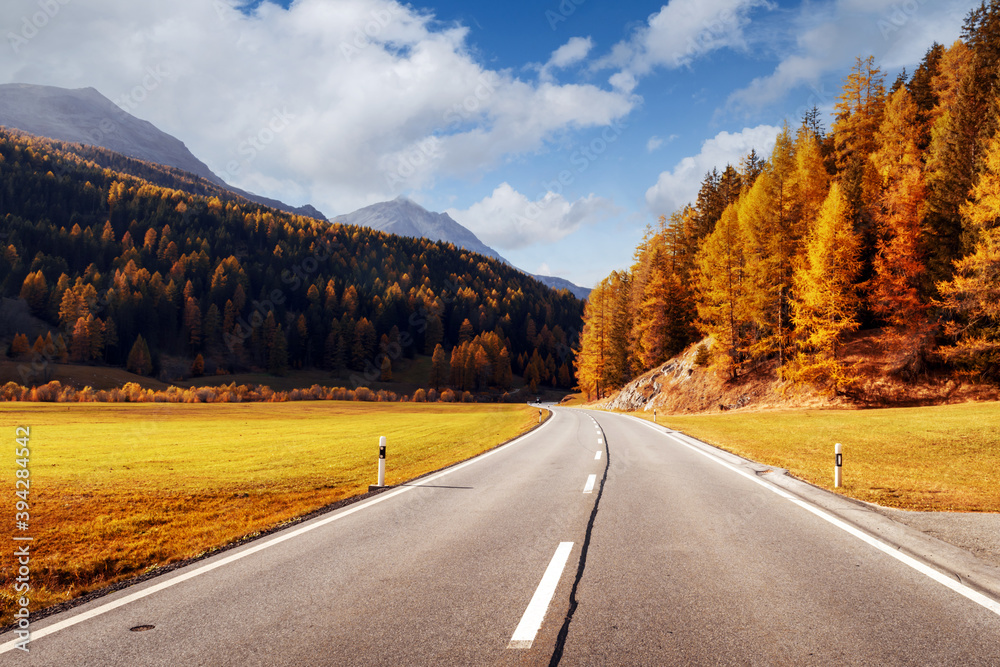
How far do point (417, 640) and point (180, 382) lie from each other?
113 m

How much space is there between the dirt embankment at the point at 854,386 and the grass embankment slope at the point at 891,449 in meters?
2.66

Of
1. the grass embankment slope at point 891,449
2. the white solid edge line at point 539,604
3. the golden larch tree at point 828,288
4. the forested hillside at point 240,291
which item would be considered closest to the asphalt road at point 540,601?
the white solid edge line at point 539,604

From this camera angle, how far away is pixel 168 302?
375 ft

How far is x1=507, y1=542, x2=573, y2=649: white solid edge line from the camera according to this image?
3415mm

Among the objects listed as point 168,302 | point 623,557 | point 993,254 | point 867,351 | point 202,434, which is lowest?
point 202,434

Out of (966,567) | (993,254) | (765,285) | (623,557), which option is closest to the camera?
(966,567)

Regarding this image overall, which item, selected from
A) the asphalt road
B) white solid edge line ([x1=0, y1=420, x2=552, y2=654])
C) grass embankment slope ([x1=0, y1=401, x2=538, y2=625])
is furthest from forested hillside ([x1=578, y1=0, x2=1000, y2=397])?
white solid edge line ([x1=0, y1=420, x2=552, y2=654])

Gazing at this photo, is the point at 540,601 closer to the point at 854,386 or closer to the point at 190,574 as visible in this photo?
the point at 190,574

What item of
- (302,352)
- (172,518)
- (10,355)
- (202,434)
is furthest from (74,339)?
(172,518)

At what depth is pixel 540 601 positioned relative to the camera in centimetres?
409

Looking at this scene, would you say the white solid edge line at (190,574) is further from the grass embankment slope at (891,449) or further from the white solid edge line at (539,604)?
the grass embankment slope at (891,449)

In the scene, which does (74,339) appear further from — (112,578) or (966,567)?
(966,567)

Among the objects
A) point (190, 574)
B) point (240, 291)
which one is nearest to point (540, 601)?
point (190, 574)

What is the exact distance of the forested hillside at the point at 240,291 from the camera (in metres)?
106
